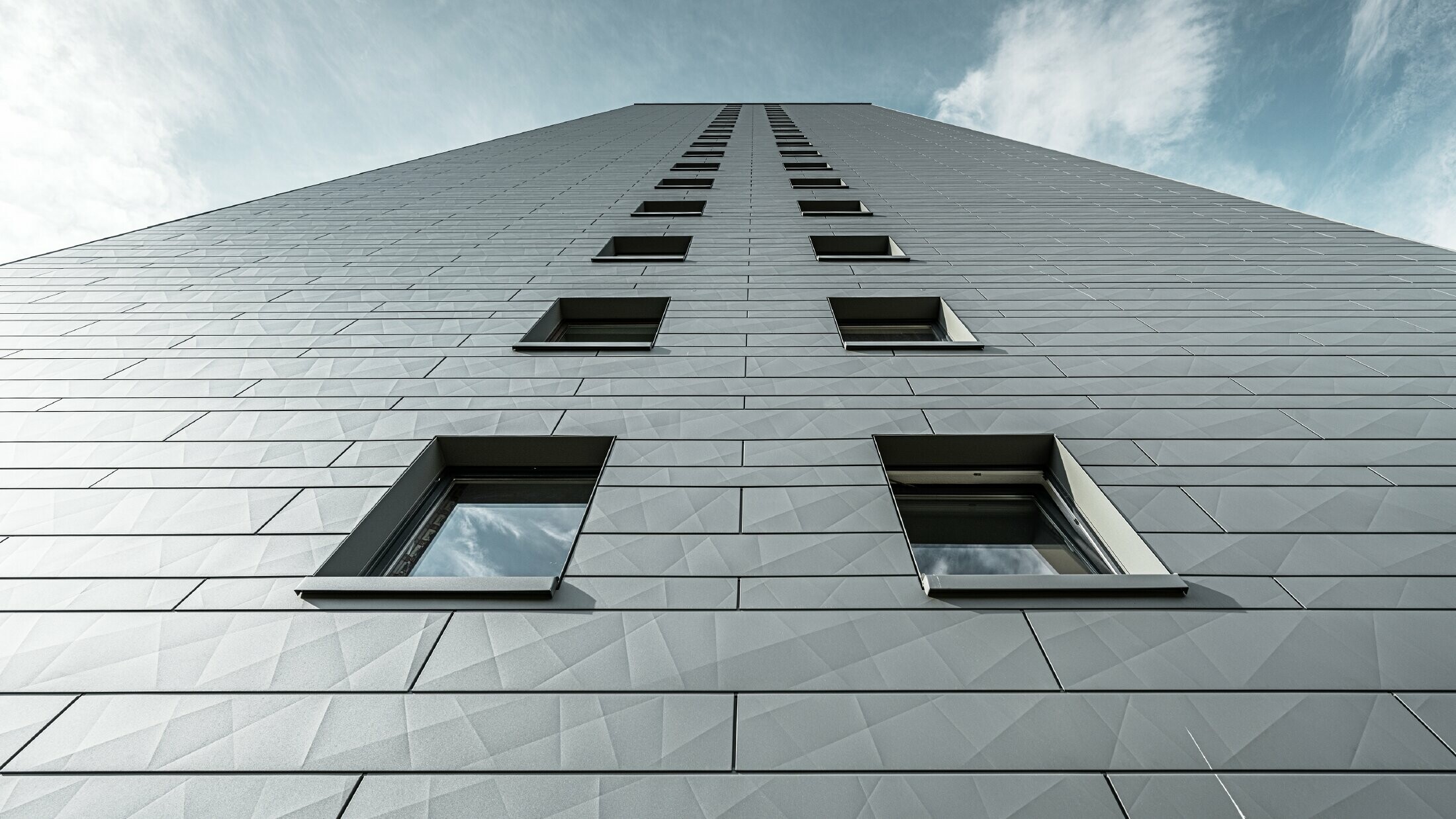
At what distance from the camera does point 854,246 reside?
10477 millimetres

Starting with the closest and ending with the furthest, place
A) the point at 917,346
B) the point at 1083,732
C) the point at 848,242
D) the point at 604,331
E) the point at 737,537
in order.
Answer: the point at 1083,732 < the point at 737,537 < the point at 917,346 < the point at 604,331 < the point at 848,242

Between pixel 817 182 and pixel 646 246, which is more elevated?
pixel 817 182

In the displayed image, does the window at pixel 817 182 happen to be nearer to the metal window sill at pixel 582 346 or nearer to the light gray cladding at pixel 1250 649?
the metal window sill at pixel 582 346

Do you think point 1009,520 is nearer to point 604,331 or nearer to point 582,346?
point 582,346

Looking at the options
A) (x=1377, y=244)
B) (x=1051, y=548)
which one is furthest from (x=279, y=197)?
(x=1377, y=244)

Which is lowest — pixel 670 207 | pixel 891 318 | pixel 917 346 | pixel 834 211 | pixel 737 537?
pixel 737 537

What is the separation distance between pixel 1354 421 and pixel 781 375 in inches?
200

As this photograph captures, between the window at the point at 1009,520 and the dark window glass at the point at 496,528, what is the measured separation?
262cm

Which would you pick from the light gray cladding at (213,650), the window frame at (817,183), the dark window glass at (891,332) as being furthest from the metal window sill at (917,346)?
the window frame at (817,183)

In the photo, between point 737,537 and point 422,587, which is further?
point 737,537

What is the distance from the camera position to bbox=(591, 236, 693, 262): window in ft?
34.2

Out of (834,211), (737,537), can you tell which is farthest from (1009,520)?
(834,211)

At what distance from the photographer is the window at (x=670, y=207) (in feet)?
40.2

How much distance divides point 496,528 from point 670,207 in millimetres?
9512
